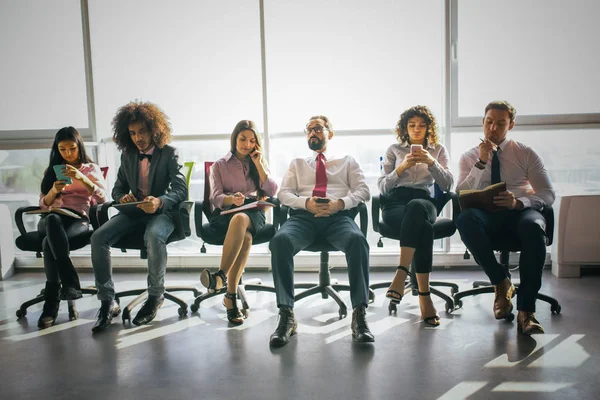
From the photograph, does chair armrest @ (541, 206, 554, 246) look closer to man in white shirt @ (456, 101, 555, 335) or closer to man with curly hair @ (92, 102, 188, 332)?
man in white shirt @ (456, 101, 555, 335)

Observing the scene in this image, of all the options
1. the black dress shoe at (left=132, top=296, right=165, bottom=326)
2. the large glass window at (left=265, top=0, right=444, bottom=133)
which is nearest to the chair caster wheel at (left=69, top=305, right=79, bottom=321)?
the black dress shoe at (left=132, top=296, right=165, bottom=326)

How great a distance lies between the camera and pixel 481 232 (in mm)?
2674

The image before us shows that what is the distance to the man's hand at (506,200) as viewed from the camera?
8.89 feet

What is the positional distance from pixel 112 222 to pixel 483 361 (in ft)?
7.35

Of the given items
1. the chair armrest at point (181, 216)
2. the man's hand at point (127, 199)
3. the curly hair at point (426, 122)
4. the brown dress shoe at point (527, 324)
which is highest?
the curly hair at point (426, 122)

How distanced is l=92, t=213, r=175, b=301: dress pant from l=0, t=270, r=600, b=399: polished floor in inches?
9.3

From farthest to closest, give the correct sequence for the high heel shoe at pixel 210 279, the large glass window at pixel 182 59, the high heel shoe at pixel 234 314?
the large glass window at pixel 182 59
the high heel shoe at pixel 234 314
the high heel shoe at pixel 210 279

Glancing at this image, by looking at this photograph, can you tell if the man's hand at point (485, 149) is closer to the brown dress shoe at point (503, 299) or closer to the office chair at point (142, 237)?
the brown dress shoe at point (503, 299)

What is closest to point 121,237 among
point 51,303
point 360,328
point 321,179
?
point 51,303

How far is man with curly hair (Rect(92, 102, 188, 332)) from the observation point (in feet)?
9.29

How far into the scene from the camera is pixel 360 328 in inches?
97.4

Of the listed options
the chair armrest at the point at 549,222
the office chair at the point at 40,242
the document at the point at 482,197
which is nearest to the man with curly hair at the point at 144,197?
the office chair at the point at 40,242


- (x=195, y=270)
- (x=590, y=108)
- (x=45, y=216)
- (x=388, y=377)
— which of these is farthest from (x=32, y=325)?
(x=590, y=108)

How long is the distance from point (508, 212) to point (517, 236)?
0.57ft
